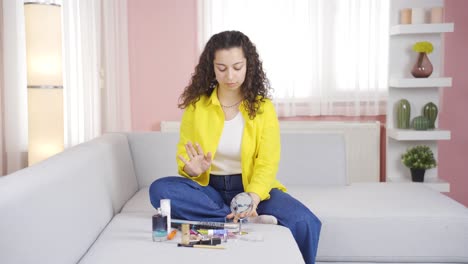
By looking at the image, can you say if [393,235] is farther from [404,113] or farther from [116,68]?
[116,68]

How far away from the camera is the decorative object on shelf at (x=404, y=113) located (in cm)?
395

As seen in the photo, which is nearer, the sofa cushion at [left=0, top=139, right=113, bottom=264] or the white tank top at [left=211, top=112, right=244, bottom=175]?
the sofa cushion at [left=0, top=139, right=113, bottom=264]

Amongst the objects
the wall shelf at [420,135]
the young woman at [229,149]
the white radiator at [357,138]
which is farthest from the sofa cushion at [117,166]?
the wall shelf at [420,135]

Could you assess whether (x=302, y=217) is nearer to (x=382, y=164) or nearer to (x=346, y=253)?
(x=346, y=253)

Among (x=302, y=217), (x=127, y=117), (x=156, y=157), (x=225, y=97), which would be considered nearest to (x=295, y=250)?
(x=302, y=217)

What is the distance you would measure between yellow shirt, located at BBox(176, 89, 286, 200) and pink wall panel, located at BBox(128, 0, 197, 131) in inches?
84.7

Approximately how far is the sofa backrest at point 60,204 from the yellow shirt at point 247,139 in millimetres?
333

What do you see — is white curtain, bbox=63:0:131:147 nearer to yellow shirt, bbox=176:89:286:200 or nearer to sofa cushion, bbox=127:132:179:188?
sofa cushion, bbox=127:132:179:188

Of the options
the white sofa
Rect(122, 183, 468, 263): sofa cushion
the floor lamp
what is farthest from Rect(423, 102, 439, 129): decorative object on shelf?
the floor lamp

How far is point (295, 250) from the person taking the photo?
1.80 m

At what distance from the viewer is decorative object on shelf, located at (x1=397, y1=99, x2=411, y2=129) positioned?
12.9 ft

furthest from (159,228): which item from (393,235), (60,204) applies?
(393,235)

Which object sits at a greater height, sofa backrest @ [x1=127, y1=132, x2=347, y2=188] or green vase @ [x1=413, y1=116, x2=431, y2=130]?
green vase @ [x1=413, y1=116, x2=431, y2=130]

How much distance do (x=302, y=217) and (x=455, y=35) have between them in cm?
283
